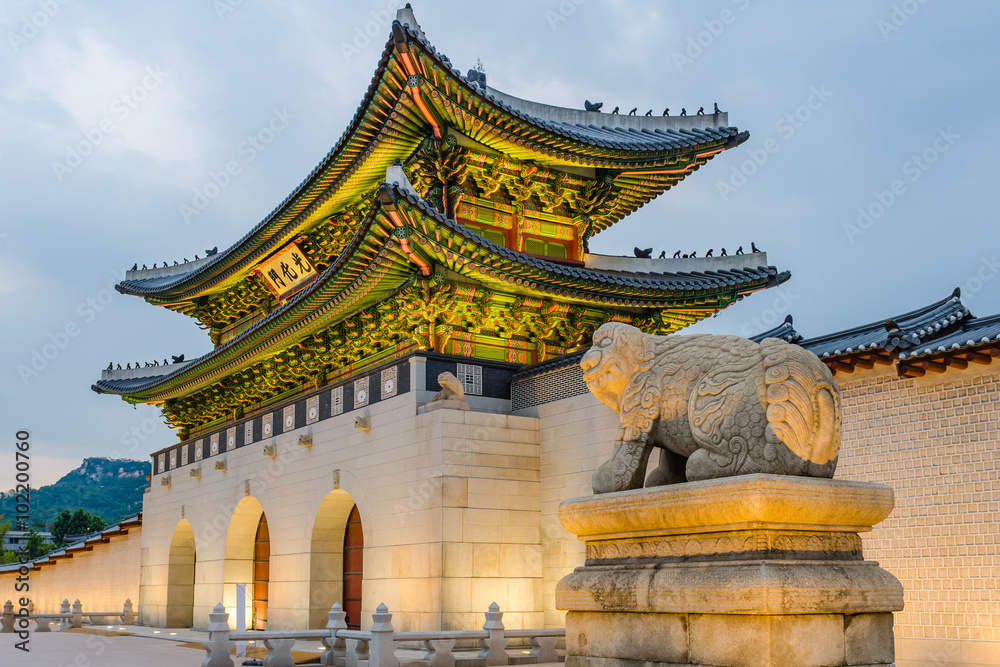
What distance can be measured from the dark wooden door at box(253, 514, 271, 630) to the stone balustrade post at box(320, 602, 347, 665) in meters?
7.89

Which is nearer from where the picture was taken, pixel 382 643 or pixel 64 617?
pixel 382 643

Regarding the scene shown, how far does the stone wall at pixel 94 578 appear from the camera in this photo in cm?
3002

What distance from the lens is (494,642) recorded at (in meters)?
13.6

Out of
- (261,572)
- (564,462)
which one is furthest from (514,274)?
(261,572)

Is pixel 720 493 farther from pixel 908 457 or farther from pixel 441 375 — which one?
pixel 441 375

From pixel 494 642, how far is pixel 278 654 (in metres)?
3.34

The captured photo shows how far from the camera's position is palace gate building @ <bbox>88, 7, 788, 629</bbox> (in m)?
15.4

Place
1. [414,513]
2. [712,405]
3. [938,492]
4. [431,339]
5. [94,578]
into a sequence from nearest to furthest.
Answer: [712,405], [938,492], [414,513], [431,339], [94,578]

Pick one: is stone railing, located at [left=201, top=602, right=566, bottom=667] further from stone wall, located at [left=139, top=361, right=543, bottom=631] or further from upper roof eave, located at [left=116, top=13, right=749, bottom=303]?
upper roof eave, located at [left=116, top=13, right=749, bottom=303]

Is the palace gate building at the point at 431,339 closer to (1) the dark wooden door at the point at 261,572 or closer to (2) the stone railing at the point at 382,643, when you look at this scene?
(1) the dark wooden door at the point at 261,572

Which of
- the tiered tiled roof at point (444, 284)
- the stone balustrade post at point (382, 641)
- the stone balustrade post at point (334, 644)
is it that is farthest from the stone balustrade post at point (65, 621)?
the stone balustrade post at point (382, 641)

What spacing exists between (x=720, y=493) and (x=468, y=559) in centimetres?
1049

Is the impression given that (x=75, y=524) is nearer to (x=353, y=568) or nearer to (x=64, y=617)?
(x=64, y=617)

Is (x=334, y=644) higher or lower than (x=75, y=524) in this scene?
lower
